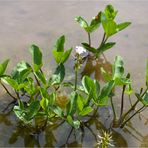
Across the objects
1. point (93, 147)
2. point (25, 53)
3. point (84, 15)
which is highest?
point (84, 15)

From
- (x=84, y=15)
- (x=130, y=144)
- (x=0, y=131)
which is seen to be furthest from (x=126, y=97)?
(x=84, y=15)

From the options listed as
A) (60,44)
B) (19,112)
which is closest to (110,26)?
(60,44)

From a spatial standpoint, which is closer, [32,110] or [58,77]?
[32,110]

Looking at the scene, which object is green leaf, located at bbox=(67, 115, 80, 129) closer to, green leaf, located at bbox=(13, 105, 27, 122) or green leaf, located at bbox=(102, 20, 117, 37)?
green leaf, located at bbox=(13, 105, 27, 122)

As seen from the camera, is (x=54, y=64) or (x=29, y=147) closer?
(x=29, y=147)

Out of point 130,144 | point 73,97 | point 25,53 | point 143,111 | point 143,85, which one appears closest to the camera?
point 73,97

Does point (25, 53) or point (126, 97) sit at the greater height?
point (25, 53)

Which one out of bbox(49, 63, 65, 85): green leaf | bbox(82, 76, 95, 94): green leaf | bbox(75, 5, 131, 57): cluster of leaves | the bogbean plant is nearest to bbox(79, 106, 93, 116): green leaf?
the bogbean plant

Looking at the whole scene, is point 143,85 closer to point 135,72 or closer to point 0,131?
point 135,72

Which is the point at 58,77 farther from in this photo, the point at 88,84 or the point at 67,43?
the point at 67,43
